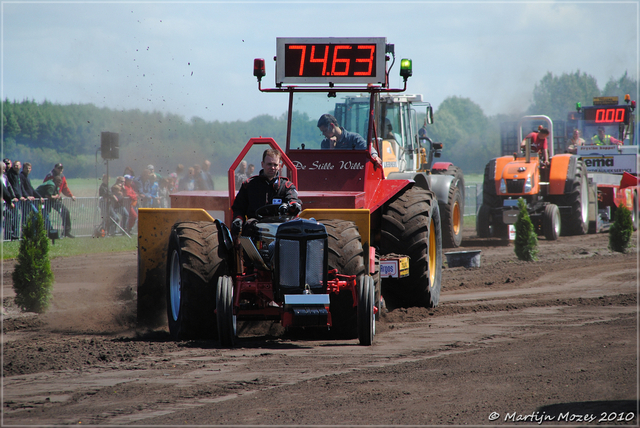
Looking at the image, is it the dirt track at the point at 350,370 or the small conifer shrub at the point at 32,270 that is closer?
the dirt track at the point at 350,370

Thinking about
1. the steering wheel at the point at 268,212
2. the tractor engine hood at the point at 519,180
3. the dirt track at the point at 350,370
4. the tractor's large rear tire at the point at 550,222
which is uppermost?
the tractor engine hood at the point at 519,180

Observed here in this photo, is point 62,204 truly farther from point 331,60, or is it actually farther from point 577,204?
point 577,204

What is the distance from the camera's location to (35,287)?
852 cm

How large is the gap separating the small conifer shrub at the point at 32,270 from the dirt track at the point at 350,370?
0.24 m

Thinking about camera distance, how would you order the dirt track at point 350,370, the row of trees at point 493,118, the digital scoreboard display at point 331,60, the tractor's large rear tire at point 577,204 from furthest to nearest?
1. the row of trees at point 493,118
2. the tractor's large rear tire at point 577,204
3. the digital scoreboard display at point 331,60
4. the dirt track at point 350,370

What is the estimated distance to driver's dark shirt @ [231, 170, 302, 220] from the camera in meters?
6.55

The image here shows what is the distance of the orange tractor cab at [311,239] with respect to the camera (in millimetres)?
5980

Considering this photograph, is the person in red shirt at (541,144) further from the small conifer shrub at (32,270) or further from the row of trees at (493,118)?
the row of trees at (493,118)

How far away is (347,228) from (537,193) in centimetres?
1131

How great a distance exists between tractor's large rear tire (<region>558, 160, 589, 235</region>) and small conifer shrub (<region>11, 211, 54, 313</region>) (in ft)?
42.7

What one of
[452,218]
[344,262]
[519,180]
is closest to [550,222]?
[519,180]

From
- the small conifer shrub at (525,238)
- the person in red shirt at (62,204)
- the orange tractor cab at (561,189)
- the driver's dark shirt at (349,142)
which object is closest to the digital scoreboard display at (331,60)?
the driver's dark shirt at (349,142)

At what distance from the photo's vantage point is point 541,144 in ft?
55.4

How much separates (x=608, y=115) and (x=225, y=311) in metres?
20.2
